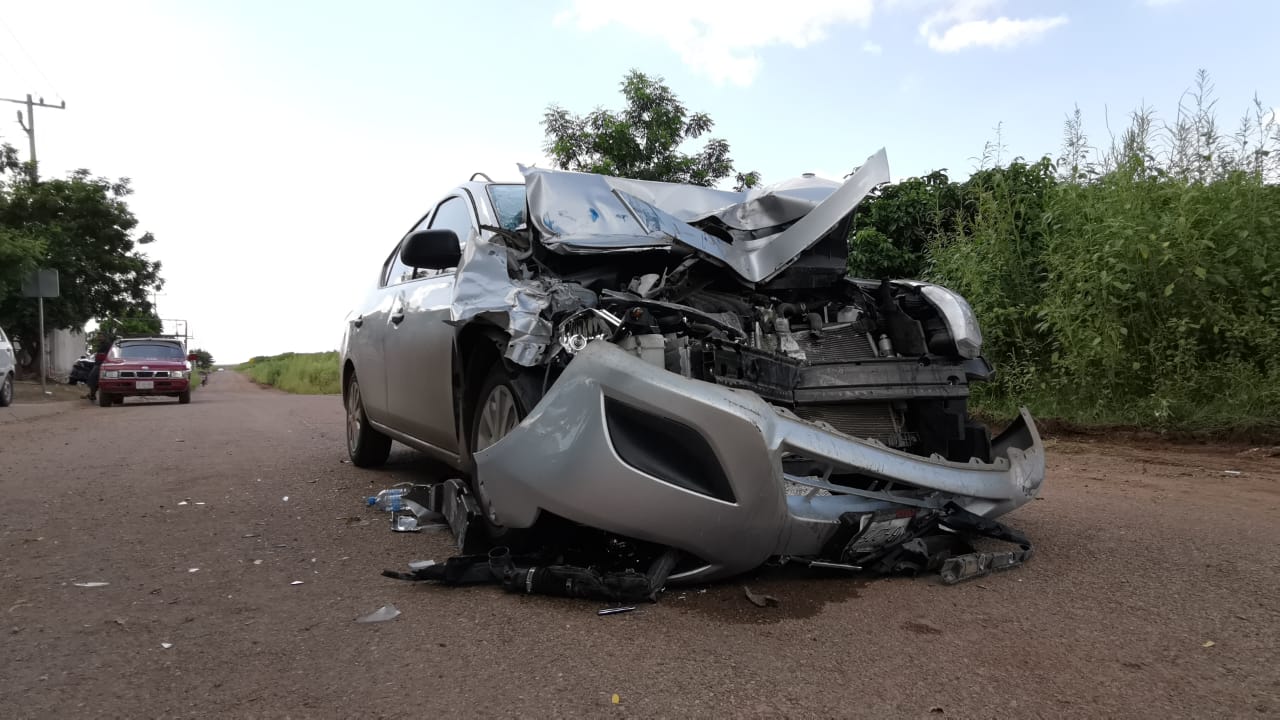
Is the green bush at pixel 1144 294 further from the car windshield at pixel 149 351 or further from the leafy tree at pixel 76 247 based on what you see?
the leafy tree at pixel 76 247

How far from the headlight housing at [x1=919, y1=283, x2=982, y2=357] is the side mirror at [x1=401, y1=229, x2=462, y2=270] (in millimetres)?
2251

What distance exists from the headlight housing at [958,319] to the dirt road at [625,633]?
3.08ft

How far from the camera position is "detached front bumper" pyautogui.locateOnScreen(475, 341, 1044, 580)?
2.79 metres

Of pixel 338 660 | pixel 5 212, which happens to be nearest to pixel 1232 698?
pixel 338 660

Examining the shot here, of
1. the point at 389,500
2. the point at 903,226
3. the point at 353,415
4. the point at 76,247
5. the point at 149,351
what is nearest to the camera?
the point at 389,500

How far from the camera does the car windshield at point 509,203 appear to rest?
418 centimetres

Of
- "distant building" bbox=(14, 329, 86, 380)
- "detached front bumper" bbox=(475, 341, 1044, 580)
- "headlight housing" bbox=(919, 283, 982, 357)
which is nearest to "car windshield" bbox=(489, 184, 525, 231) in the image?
"detached front bumper" bbox=(475, 341, 1044, 580)

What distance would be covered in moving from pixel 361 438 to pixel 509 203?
2828mm

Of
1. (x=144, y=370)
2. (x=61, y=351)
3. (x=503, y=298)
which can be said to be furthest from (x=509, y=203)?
(x=61, y=351)

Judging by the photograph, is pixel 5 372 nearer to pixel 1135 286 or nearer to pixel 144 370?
pixel 144 370

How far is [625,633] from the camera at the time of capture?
275 centimetres

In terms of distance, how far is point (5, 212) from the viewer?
2652 centimetres

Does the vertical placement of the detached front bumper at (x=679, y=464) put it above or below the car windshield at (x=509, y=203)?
below

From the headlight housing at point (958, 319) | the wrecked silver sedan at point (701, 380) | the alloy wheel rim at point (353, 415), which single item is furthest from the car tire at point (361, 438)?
the headlight housing at point (958, 319)
